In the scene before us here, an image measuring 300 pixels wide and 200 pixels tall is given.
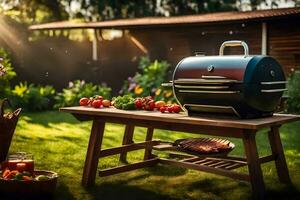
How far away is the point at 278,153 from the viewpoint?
5559 millimetres

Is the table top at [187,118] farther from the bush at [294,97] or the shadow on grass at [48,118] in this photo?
the bush at [294,97]

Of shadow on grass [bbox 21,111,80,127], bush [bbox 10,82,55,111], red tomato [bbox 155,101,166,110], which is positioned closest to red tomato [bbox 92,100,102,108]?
red tomato [bbox 155,101,166,110]

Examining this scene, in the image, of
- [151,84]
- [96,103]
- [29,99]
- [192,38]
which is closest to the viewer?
[96,103]

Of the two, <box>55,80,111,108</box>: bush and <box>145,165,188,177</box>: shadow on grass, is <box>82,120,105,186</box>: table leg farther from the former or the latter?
<box>55,80,111,108</box>: bush

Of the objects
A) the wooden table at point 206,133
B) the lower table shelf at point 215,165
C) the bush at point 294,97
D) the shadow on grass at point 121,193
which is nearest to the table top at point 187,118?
the wooden table at point 206,133

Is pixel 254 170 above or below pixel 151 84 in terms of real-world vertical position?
above

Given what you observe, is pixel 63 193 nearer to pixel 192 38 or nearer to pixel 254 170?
pixel 254 170

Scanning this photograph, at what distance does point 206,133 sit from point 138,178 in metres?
1.50

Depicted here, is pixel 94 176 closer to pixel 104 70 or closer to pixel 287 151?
pixel 287 151

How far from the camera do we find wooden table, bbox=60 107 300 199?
4.68 m

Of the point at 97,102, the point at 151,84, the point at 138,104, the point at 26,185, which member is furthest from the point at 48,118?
the point at 26,185

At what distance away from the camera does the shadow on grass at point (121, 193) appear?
16.9 feet

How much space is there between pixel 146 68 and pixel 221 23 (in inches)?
116

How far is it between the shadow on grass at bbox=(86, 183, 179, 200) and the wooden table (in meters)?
0.18
